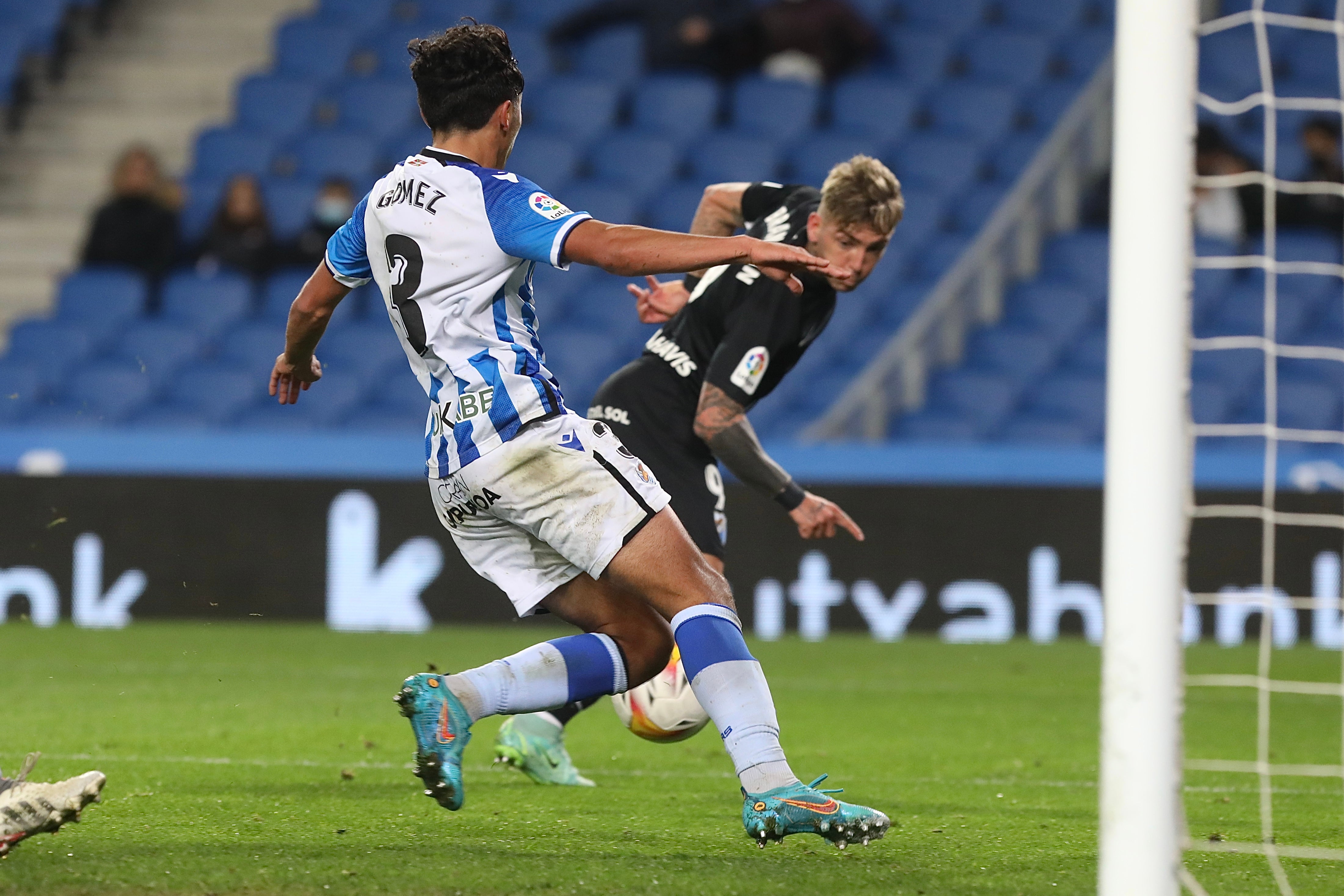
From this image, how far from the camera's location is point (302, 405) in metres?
11.5

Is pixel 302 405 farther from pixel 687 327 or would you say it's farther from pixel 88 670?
pixel 687 327

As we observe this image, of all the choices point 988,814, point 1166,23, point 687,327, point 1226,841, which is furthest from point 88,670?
point 1166,23

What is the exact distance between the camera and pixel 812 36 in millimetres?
13109

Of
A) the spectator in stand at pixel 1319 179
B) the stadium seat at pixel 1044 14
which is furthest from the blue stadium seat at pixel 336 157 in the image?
the spectator in stand at pixel 1319 179

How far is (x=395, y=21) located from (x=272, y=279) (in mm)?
3124

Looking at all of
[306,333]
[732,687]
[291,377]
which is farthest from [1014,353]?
[732,687]

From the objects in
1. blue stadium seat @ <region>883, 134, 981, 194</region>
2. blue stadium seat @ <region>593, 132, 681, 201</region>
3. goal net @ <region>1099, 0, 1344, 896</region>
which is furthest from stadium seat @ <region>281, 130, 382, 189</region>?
goal net @ <region>1099, 0, 1344, 896</region>

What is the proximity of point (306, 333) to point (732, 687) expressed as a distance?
1.36m

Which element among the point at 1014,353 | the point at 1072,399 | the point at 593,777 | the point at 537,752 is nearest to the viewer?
the point at 537,752

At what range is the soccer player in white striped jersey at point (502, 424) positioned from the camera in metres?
3.38

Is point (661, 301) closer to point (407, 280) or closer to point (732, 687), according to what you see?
point (407, 280)

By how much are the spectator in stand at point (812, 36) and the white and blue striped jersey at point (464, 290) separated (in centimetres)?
994

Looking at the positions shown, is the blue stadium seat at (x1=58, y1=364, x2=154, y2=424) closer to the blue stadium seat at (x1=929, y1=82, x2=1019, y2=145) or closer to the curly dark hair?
the blue stadium seat at (x1=929, y1=82, x2=1019, y2=145)

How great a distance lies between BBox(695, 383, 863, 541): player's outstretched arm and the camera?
4457 mm
